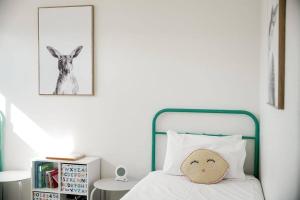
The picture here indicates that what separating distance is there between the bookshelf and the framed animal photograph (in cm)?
69

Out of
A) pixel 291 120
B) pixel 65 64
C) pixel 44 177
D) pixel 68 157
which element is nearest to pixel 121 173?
pixel 68 157

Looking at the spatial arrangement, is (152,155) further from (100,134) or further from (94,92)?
(94,92)

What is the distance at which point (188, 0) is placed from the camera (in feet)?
10.2

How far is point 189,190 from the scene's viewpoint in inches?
98.3

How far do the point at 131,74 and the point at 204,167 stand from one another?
1141 mm

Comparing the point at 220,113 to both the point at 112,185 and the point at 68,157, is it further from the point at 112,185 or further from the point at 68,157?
the point at 68,157

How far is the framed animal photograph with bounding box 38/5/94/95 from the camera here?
332 centimetres

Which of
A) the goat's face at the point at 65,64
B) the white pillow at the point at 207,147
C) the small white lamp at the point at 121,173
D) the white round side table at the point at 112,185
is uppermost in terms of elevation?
the goat's face at the point at 65,64

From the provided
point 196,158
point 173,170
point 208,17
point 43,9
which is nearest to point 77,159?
point 173,170

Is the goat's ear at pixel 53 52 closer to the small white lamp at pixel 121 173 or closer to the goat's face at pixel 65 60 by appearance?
the goat's face at pixel 65 60

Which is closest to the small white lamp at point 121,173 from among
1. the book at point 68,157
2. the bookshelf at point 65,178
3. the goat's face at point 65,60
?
the bookshelf at point 65,178

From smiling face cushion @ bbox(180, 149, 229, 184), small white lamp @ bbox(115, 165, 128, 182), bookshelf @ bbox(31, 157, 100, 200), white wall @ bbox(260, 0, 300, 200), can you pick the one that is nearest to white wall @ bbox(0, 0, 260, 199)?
small white lamp @ bbox(115, 165, 128, 182)

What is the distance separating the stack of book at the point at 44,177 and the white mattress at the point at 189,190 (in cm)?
101

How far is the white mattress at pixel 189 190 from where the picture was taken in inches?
92.6
